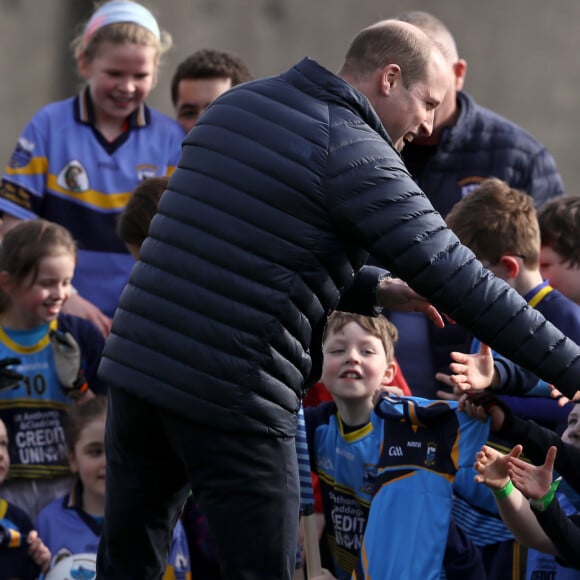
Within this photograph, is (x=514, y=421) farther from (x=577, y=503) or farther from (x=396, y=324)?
(x=396, y=324)


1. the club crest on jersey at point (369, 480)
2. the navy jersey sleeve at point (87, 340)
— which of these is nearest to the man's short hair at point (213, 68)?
the navy jersey sleeve at point (87, 340)

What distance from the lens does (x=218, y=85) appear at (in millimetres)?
6016

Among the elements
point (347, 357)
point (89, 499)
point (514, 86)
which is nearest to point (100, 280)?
point (89, 499)

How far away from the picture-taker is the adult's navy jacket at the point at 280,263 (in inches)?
129

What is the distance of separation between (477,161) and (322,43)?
265cm

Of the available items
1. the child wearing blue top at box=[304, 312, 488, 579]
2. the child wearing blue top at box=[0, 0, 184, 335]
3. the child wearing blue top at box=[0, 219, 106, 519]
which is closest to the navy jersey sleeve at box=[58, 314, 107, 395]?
the child wearing blue top at box=[0, 219, 106, 519]

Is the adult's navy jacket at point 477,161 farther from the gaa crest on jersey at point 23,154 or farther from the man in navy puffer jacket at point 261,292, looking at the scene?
the man in navy puffer jacket at point 261,292

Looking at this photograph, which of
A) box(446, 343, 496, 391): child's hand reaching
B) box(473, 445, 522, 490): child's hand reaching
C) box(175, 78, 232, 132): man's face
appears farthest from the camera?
box(175, 78, 232, 132): man's face

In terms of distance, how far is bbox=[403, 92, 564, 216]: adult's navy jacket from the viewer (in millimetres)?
5633

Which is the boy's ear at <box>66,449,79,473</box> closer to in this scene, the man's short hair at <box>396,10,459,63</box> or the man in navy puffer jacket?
the man in navy puffer jacket

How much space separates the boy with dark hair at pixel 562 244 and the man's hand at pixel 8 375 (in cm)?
188

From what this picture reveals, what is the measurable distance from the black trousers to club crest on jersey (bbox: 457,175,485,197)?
2.38 meters

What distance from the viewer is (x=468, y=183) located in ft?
18.5

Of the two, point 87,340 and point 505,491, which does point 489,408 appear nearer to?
point 505,491
